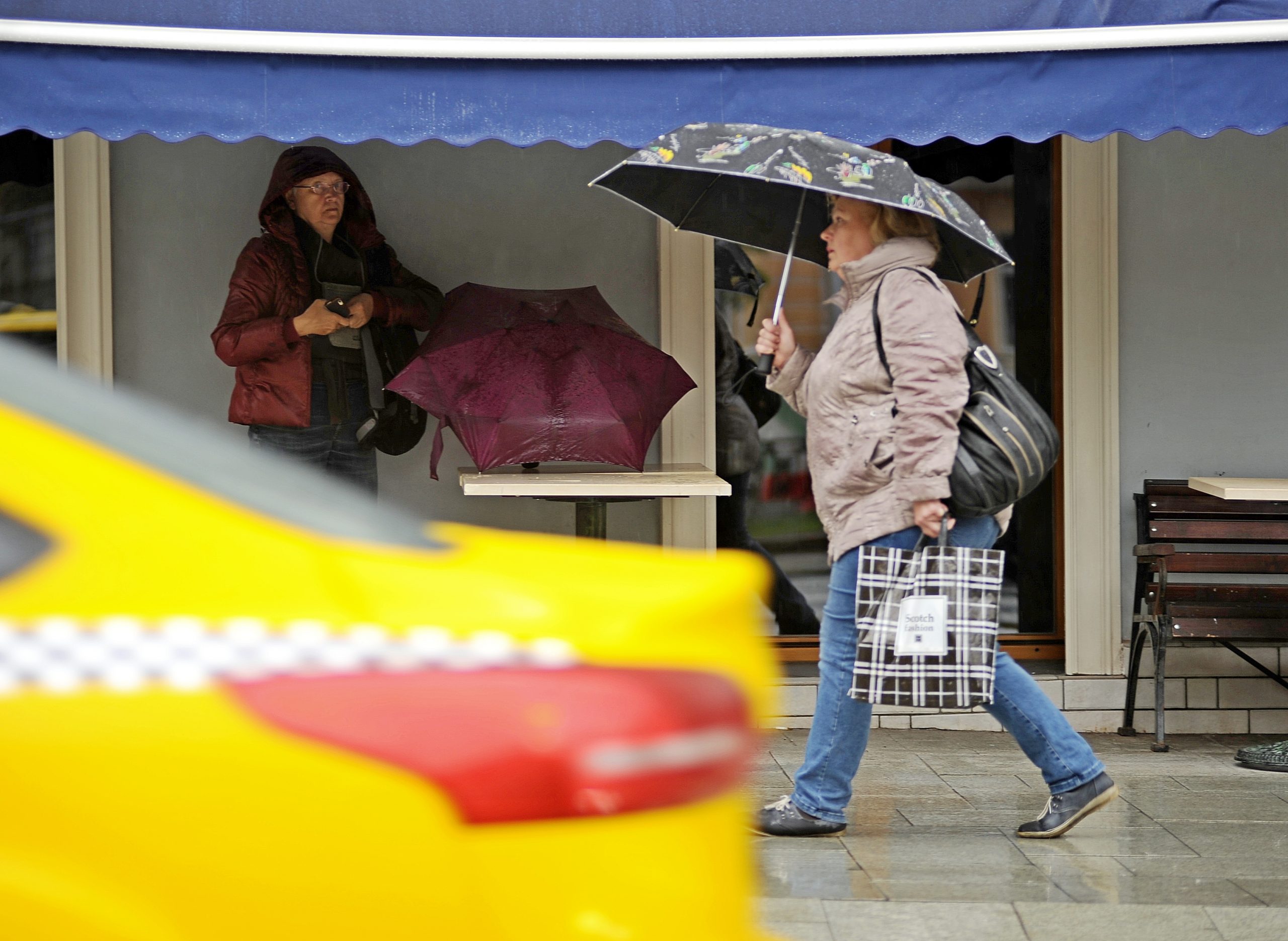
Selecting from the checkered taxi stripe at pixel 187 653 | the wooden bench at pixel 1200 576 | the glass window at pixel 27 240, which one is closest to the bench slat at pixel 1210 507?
the wooden bench at pixel 1200 576

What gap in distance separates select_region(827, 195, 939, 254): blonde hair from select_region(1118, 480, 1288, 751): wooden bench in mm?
2215

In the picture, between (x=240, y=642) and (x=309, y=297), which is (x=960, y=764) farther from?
(x=240, y=642)

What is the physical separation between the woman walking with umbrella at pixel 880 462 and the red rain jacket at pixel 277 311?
2.14m

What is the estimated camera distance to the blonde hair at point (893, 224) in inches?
171

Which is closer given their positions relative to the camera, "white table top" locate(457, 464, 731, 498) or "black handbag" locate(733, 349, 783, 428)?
"white table top" locate(457, 464, 731, 498)

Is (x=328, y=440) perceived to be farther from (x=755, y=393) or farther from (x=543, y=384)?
(x=755, y=393)

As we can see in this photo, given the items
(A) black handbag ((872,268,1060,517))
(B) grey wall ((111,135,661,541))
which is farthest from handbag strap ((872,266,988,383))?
(B) grey wall ((111,135,661,541))

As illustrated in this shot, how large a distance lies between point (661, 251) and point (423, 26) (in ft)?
5.87

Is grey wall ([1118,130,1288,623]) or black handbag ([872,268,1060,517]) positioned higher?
grey wall ([1118,130,1288,623])

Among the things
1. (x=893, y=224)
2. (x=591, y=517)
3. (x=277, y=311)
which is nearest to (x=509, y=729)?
(x=893, y=224)

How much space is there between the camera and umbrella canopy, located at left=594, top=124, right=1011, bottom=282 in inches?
162

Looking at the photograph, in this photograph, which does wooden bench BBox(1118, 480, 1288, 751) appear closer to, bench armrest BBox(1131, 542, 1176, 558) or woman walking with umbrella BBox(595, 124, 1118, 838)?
bench armrest BBox(1131, 542, 1176, 558)

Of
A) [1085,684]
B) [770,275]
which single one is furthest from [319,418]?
[1085,684]

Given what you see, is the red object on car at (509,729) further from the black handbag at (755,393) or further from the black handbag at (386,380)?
the black handbag at (755,393)
